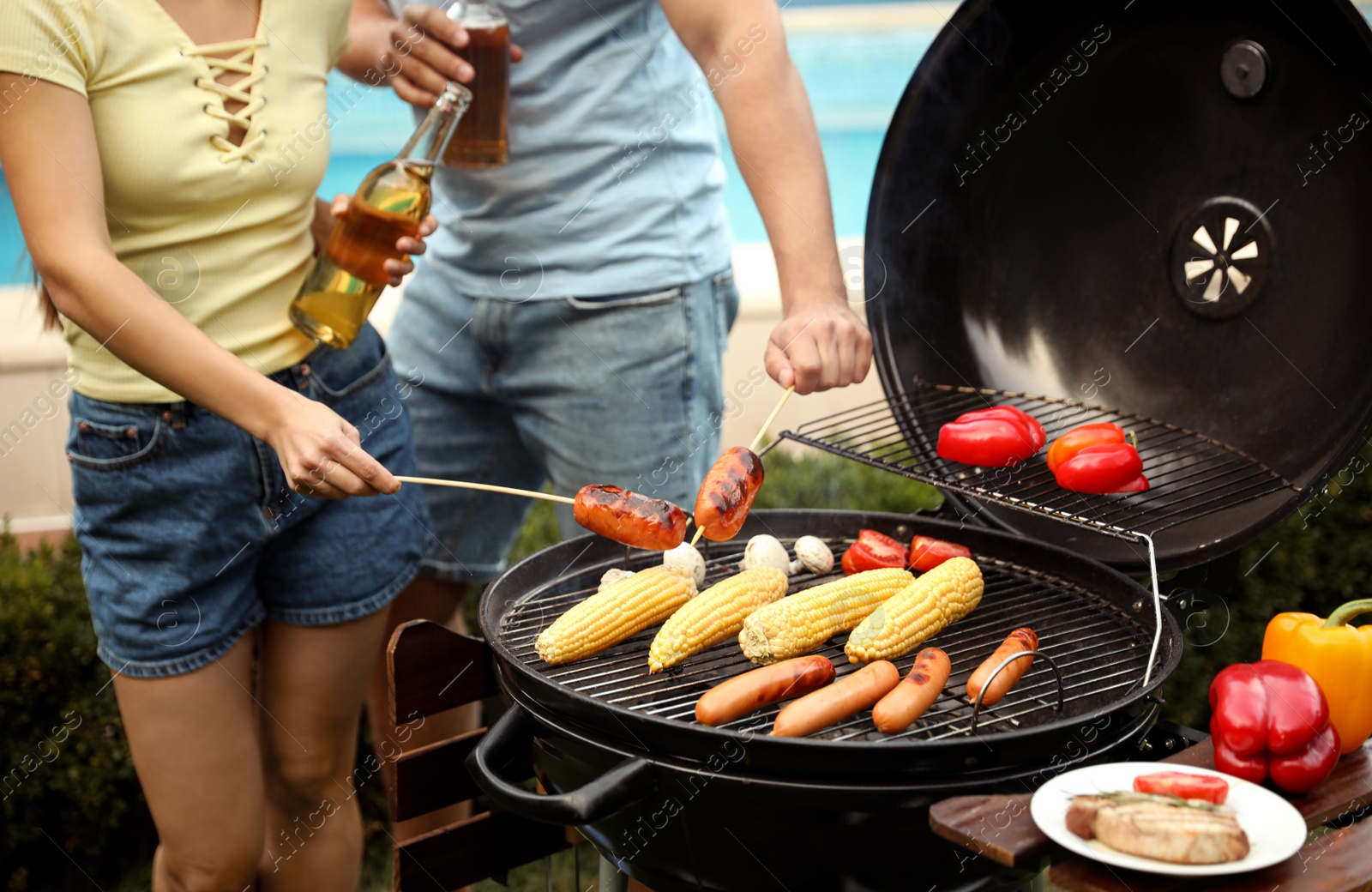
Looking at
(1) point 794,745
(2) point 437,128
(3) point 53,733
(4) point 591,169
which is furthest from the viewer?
(3) point 53,733

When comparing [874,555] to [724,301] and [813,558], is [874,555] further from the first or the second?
[724,301]

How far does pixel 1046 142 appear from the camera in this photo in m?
2.61

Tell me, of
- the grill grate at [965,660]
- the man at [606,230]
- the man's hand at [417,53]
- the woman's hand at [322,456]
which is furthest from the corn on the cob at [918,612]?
the man's hand at [417,53]

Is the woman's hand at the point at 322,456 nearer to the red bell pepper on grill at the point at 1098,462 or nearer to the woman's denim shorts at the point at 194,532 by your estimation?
the woman's denim shorts at the point at 194,532

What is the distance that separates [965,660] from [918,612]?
0.39 ft

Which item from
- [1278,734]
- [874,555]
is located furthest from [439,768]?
[1278,734]

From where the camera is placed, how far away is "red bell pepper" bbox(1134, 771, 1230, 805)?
168 centimetres

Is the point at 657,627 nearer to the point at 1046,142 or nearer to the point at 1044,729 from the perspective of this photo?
the point at 1044,729

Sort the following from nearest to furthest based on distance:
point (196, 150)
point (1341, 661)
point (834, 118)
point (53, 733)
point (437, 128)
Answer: point (1341, 661)
point (196, 150)
point (437, 128)
point (53, 733)
point (834, 118)

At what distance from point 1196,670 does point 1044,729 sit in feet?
10.3

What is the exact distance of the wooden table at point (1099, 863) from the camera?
5.08ft

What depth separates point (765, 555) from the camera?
2436mm

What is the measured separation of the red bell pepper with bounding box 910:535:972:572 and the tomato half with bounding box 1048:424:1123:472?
0.25m

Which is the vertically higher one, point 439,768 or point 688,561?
point 688,561
